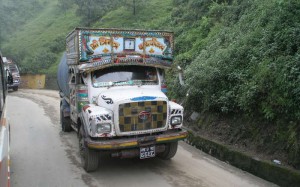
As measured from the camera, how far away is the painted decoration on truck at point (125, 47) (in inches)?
298

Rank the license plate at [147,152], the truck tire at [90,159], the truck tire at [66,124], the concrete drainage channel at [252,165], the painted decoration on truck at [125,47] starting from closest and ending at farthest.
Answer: the concrete drainage channel at [252,165]
the license plate at [147,152]
the truck tire at [90,159]
the painted decoration on truck at [125,47]
the truck tire at [66,124]

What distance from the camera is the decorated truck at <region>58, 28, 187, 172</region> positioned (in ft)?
21.7

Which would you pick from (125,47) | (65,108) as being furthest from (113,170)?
(65,108)

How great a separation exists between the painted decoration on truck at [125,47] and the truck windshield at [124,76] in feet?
0.89

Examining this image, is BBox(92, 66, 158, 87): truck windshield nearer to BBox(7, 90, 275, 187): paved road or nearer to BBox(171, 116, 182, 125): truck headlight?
BBox(171, 116, 182, 125): truck headlight

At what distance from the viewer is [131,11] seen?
38.2 metres

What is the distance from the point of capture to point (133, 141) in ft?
21.6

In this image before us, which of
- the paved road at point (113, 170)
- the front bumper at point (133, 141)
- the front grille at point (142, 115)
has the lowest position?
the paved road at point (113, 170)

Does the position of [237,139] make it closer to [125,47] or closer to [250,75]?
[250,75]

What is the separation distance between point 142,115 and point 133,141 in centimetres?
55

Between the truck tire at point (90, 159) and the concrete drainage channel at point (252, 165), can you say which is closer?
the concrete drainage channel at point (252, 165)

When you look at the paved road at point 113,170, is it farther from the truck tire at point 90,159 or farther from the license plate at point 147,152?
the license plate at point 147,152

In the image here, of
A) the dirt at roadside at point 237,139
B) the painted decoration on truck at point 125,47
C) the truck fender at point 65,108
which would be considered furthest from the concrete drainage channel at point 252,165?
the truck fender at point 65,108

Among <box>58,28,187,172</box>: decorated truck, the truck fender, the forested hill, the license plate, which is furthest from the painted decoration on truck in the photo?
the truck fender
